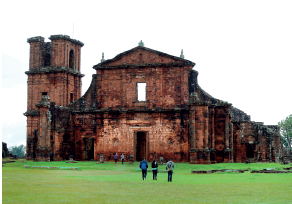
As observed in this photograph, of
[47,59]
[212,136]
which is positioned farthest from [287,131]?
[47,59]

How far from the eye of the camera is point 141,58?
35.9 meters

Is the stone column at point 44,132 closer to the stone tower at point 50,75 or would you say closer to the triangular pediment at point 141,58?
the stone tower at point 50,75

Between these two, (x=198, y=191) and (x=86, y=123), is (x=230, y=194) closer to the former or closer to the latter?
(x=198, y=191)

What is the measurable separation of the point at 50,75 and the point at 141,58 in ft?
33.0

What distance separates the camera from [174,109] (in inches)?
1357

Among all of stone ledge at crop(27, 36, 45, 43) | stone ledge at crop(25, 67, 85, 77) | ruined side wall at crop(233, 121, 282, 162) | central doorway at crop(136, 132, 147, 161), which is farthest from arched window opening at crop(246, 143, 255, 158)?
stone ledge at crop(27, 36, 45, 43)

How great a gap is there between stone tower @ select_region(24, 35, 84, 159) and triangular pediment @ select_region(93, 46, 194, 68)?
4.95m

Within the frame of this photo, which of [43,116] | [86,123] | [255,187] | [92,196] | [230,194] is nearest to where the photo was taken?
[92,196]

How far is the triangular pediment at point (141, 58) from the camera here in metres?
35.3

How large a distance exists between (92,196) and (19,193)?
2.25 metres

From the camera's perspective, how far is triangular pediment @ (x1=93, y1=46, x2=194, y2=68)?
35344mm

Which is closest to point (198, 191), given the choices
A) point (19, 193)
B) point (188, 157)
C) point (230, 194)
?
point (230, 194)

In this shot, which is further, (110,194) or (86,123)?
(86,123)

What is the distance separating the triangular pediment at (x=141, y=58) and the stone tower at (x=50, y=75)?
16.2ft
